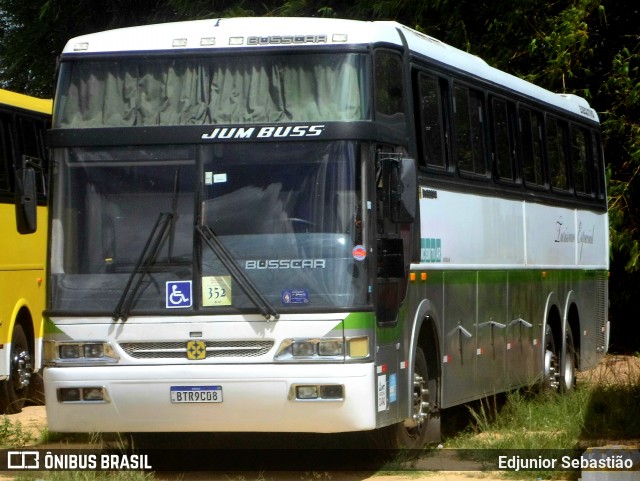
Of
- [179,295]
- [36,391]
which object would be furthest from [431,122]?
[36,391]

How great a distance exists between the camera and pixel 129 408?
1136 centimetres

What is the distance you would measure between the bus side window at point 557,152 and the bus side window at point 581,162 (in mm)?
413

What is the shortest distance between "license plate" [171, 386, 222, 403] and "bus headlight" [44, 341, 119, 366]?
552 millimetres

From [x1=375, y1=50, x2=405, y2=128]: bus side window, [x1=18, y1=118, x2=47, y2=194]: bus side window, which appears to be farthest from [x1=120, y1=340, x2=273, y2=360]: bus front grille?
[x1=18, y1=118, x2=47, y2=194]: bus side window

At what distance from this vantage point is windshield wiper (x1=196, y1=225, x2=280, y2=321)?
36.6 ft

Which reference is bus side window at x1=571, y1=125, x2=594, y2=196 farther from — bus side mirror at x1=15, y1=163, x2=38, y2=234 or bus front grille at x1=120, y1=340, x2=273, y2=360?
bus side mirror at x1=15, y1=163, x2=38, y2=234

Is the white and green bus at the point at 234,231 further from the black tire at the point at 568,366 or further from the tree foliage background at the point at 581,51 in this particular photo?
the tree foliage background at the point at 581,51

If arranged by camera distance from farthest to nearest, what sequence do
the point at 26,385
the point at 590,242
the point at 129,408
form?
the point at 590,242
the point at 26,385
the point at 129,408

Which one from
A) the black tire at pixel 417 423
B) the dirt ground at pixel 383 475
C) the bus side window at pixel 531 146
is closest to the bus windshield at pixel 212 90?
the black tire at pixel 417 423

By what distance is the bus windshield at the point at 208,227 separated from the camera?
36.8 feet

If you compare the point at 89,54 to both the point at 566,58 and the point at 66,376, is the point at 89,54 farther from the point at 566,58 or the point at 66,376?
the point at 566,58

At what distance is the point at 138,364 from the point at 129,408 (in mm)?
334

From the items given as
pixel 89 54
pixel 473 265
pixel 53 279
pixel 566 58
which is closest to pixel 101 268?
pixel 53 279

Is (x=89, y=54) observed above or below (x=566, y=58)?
below
